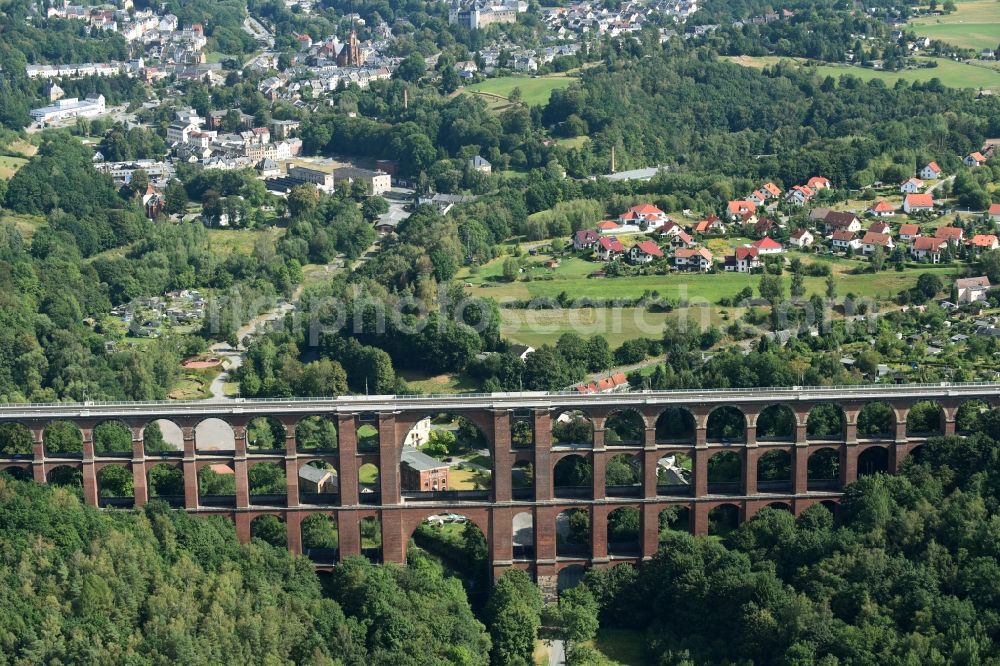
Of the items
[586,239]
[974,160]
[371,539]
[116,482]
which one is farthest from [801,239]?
[116,482]

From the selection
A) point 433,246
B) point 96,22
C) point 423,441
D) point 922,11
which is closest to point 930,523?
point 423,441

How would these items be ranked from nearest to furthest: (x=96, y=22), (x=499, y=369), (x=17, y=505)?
(x=17, y=505) < (x=499, y=369) < (x=96, y=22)

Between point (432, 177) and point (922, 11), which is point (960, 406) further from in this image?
point (922, 11)

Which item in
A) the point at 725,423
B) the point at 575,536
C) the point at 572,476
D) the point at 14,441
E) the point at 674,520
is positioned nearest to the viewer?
the point at 14,441

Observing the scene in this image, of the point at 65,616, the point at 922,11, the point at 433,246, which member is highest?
the point at 922,11

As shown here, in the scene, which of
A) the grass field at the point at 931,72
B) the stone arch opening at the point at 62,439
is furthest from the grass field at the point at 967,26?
the stone arch opening at the point at 62,439

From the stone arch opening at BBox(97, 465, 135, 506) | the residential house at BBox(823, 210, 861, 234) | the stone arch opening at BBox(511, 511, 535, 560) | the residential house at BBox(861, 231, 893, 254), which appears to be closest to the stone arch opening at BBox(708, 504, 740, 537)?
the stone arch opening at BBox(511, 511, 535, 560)

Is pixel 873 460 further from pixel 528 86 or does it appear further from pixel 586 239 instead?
pixel 528 86
